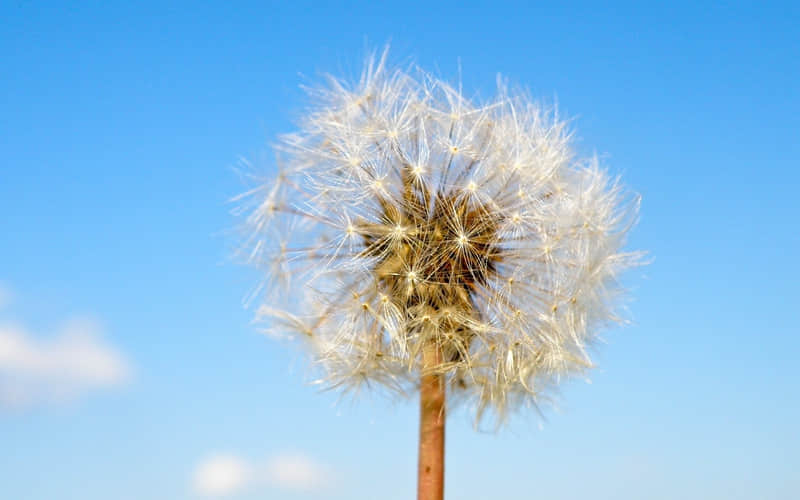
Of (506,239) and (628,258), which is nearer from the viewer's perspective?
(506,239)

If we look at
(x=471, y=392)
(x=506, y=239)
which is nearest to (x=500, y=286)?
(x=506, y=239)

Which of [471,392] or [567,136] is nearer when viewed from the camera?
[471,392]

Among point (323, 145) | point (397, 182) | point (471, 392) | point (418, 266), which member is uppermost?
point (323, 145)

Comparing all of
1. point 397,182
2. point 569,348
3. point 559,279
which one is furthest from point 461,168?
point 569,348

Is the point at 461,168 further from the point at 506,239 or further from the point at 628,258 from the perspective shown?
the point at 628,258

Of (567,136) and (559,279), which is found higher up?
(567,136)

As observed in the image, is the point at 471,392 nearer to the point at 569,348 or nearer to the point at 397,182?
the point at 569,348
